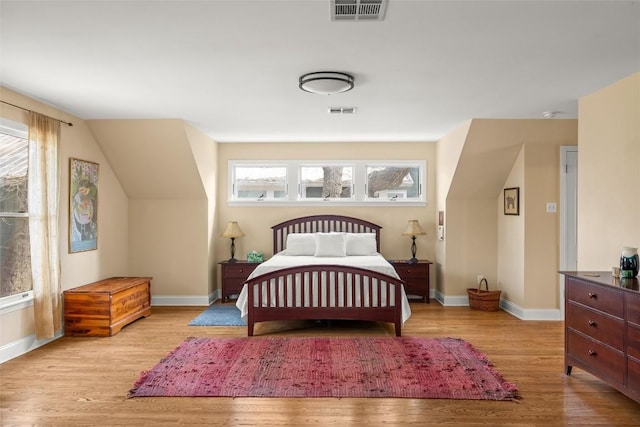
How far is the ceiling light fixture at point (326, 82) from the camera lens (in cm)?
341

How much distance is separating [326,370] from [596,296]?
212 centimetres

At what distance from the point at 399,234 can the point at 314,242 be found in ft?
4.76

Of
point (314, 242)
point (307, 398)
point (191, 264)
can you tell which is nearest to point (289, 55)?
point (307, 398)

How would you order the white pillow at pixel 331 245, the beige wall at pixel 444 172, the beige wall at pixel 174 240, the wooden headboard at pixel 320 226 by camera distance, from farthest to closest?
1. the wooden headboard at pixel 320 226
2. the beige wall at pixel 174 240
3. the white pillow at pixel 331 245
4. the beige wall at pixel 444 172

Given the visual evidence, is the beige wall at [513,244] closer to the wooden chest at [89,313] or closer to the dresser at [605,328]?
the dresser at [605,328]

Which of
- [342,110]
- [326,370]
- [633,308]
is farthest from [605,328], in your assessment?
[342,110]

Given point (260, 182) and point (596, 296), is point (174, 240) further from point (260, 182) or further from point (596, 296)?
point (596, 296)

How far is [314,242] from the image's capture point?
6.19 m

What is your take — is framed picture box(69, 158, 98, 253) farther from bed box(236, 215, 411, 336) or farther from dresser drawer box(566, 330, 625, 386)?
dresser drawer box(566, 330, 625, 386)

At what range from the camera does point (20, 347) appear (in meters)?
4.07

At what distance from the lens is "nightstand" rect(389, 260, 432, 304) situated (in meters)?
6.29

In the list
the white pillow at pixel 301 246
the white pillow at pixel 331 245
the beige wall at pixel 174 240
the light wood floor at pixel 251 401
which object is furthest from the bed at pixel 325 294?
the beige wall at pixel 174 240

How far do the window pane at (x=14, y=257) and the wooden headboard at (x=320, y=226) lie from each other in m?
3.27

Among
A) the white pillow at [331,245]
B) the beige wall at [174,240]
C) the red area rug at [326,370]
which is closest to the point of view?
the red area rug at [326,370]
